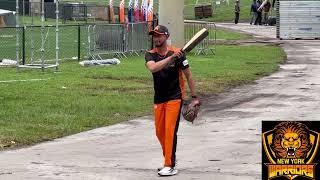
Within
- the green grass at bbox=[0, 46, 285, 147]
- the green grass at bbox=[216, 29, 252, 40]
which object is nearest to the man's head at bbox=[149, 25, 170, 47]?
the green grass at bbox=[0, 46, 285, 147]

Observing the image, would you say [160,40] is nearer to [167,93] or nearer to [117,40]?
[167,93]

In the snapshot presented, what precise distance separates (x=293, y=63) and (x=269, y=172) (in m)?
22.9

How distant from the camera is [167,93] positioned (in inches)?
366

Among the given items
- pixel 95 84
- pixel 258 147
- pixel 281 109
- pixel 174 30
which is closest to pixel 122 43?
pixel 174 30

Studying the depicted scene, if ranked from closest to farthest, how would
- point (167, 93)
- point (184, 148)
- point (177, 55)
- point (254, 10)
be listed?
point (177, 55)
point (167, 93)
point (184, 148)
point (254, 10)

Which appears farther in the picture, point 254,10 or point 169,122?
point 254,10

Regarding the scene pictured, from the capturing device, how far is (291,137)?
18.4 feet

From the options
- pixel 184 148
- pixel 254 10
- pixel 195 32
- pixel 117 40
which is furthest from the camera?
pixel 254 10

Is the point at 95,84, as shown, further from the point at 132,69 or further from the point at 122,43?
the point at 122,43

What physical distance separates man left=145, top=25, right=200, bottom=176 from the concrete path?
0.35 metres

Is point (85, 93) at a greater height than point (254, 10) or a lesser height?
lesser

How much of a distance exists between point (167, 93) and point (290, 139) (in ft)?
12.5

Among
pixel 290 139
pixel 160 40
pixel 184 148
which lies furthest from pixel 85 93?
pixel 290 139

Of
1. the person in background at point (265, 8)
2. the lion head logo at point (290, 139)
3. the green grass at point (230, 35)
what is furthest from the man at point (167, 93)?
the person in background at point (265, 8)
